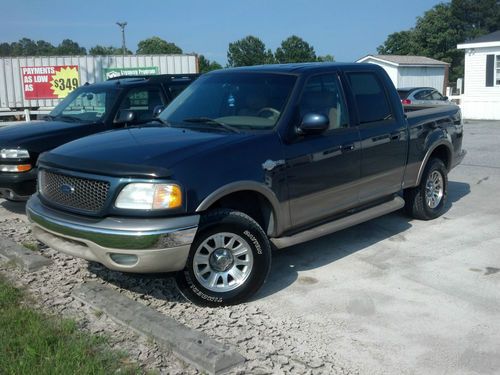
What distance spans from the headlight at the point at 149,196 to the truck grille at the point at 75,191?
166 mm

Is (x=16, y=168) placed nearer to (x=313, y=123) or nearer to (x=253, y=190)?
(x=253, y=190)

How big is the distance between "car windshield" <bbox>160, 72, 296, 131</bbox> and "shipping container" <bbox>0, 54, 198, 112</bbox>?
20.9 meters

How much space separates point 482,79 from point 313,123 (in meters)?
22.1

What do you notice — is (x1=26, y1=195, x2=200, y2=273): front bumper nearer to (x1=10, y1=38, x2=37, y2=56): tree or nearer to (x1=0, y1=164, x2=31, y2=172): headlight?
(x1=0, y1=164, x2=31, y2=172): headlight

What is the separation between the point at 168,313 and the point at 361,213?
2.35m

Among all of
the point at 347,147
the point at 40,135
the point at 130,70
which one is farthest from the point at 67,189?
the point at 130,70

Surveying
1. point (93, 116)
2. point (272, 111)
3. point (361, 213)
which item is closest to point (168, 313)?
point (272, 111)

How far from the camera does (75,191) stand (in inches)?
172

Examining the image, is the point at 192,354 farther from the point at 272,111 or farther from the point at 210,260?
the point at 272,111

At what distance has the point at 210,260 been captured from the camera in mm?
4434

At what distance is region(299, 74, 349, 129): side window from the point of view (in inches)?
207

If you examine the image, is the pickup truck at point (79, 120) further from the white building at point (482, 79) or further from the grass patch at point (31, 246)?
the white building at point (482, 79)

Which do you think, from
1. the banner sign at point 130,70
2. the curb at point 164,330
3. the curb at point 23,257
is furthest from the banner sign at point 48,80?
the curb at point 164,330

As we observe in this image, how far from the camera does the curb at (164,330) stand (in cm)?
350
